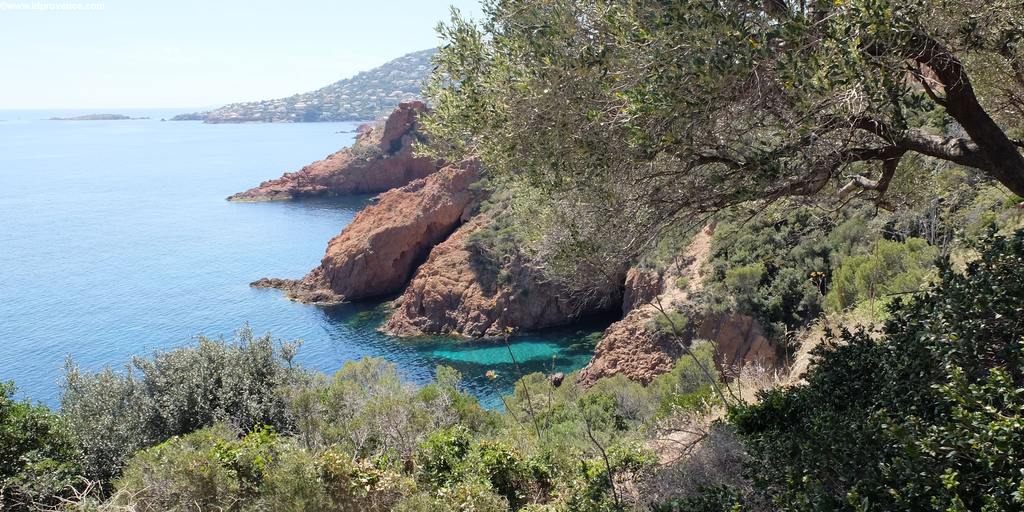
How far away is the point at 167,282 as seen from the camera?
48.5 metres

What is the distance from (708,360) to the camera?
18062 mm

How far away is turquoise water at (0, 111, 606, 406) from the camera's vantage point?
3391 centimetres

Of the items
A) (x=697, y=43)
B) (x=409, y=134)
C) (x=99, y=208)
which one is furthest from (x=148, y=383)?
(x=99, y=208)

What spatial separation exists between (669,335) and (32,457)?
2022cm

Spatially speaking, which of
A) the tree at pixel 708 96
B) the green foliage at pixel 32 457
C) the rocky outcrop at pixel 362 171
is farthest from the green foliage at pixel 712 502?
the rocky outcrop at pixel 362 171

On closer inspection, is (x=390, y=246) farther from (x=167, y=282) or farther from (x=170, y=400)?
(x=170, y=400)

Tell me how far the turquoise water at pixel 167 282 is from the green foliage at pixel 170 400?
9.34ft

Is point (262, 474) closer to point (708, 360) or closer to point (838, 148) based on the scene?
point (838, 148)

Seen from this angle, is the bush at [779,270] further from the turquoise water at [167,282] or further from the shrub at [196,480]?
the shrub at [196,480]

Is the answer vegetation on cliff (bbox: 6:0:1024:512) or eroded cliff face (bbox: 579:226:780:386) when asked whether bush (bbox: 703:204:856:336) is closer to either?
eroded cliff face (bbox: 579:226:780:386)

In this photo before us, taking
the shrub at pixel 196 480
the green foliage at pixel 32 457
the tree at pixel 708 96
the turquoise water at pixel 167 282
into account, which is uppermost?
the tree at pixel 708 96

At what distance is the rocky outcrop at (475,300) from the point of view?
37.4 m

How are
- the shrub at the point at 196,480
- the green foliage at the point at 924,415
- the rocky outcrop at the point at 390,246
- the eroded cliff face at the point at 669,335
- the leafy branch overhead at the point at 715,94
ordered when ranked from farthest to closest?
1. the rocky outcrop at the point at 390,246
2. the eroded cliff face at the point at 669,335
3. the shrub at the point at 196,480
4. the leafy branch overhead at the point at 715,94
5. the green foliage at the point at 924,415

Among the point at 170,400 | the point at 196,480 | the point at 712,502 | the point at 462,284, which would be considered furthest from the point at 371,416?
the point at 462,284
